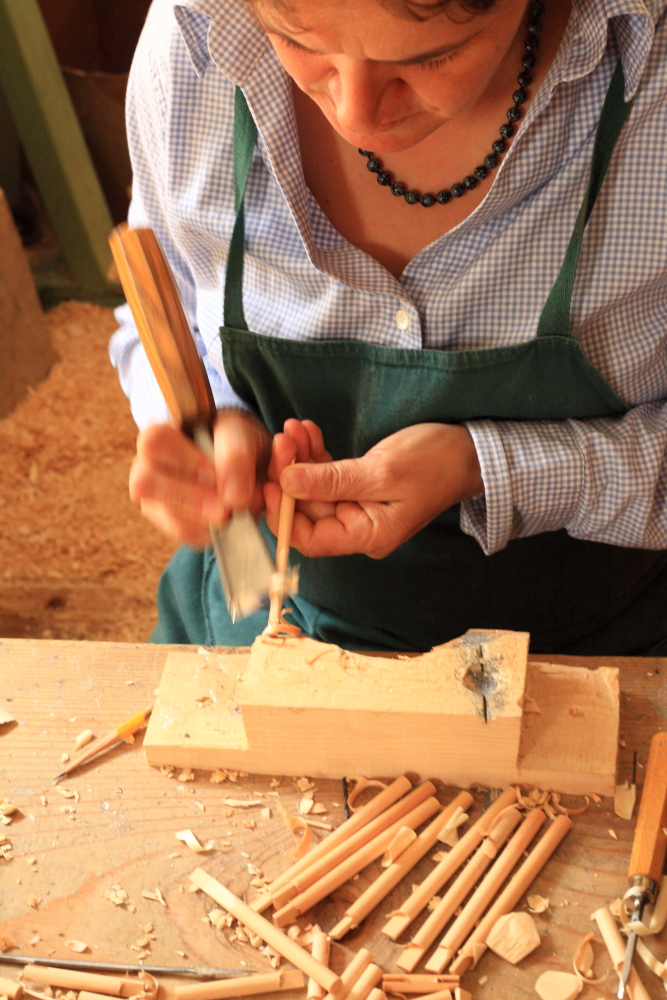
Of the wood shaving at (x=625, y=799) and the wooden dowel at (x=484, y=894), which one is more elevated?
the wooden dowel at (x=484, y=894)

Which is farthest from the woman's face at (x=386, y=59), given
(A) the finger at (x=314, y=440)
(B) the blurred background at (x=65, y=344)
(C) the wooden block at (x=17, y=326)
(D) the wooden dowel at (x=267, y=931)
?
(C) the wooden block at (x=17, y=326)

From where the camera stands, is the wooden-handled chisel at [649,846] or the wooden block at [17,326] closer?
the wooden-handled chisel at [649,846]

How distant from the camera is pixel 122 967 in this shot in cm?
87

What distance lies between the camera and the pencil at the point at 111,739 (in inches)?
41.2

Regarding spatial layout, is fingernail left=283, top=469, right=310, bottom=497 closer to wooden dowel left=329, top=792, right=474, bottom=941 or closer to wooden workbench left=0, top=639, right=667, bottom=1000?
wooden workbench left=0, top=639, right=667, bottom=1000

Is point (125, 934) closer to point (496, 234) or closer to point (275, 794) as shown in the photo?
point (275, 794)

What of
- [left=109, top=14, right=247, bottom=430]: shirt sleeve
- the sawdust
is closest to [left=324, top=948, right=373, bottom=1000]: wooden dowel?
[left=109, top=14, right=247, bottom=430]: shirt sleeve

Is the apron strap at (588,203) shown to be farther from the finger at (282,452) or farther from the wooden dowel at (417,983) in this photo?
the wooden dowel at (417,983)

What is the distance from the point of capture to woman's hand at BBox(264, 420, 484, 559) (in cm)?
114

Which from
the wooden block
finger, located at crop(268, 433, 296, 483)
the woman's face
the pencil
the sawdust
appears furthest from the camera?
the wooden block

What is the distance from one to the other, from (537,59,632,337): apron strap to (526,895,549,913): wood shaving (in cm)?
65

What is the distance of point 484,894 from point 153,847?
1.13 feet

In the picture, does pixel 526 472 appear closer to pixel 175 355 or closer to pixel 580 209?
pixel 580 209

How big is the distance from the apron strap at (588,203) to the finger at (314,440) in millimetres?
308
